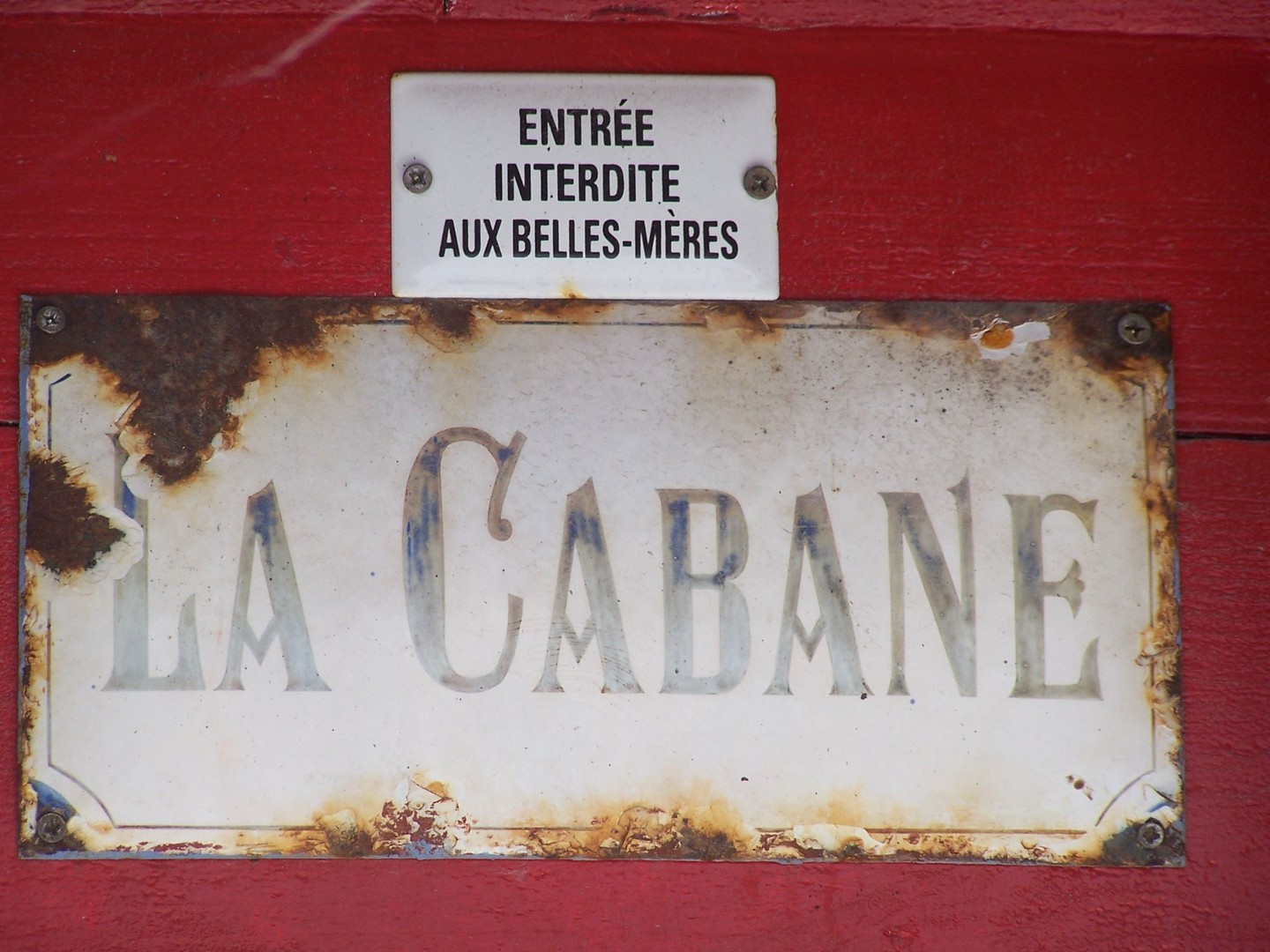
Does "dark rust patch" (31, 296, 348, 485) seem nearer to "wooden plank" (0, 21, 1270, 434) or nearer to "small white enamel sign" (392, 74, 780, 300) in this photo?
"wooden plank" (0, 21, 1270, 434)

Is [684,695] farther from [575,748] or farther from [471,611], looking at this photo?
[471,611]

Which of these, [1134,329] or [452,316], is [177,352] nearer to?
[452,316]

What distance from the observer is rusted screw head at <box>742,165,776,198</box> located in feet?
3.53

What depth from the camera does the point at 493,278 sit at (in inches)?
42.0

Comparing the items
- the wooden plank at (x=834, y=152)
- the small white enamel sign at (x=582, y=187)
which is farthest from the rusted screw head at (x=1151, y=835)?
the small white enamel sign at (x=582, y=187)

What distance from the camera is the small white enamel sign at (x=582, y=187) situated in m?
1.07

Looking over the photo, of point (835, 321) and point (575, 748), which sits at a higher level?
point (835, 321)

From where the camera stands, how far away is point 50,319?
41.3 inches

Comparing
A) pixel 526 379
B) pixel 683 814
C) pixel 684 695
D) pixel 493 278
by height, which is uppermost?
pixel 493 278

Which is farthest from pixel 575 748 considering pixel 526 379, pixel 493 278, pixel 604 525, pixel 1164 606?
pixel 1164 606

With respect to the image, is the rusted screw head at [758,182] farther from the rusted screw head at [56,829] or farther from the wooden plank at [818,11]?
the rusted screw head at [56,829]

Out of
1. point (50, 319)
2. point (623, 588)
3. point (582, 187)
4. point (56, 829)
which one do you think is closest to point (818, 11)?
point (582, 187)

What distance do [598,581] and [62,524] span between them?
58cm

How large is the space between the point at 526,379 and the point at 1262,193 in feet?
2.76
